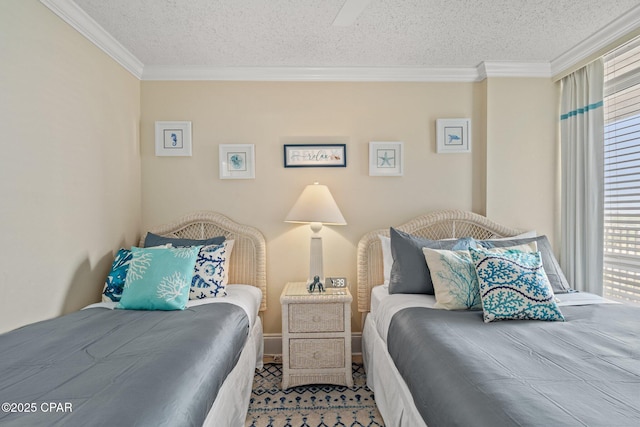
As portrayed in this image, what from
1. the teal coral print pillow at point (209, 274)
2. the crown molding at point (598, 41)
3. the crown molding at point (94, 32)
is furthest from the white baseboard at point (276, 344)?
the crown molding at point (598, 41)

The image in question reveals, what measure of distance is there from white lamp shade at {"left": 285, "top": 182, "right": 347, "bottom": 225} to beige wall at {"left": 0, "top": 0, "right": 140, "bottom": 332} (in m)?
1.32

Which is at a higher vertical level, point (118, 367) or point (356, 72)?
point (356, 72)

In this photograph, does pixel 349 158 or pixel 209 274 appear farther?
pixel 349 158

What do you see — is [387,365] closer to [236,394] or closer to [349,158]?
[236,394]

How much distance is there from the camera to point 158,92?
9.47 ft

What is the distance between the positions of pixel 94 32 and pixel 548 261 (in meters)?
3.36

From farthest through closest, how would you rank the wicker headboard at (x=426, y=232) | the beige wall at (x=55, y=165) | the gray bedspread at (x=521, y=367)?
1. the wicker headboard at (x=426, y=232)
2. the beige wall at (x=55, y=165)
3. the gray bedspread at (x=521, y=367)

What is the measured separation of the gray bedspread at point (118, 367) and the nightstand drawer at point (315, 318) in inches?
20.4

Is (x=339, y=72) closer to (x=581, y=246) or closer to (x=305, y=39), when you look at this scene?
(x=305, y=39)

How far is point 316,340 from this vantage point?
7.79 ft

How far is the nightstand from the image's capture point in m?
2.35

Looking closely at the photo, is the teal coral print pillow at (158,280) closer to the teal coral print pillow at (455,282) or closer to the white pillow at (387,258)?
the white pillow at (387,258)

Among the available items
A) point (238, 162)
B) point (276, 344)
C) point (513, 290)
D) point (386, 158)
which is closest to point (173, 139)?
point (238, 162)

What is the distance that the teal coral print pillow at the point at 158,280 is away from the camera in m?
1.98
